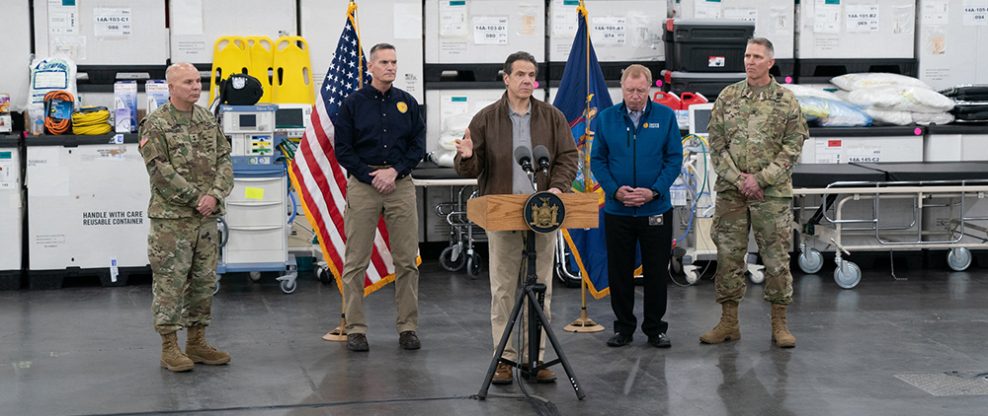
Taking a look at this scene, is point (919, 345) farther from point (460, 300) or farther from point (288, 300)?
point (288, 300)

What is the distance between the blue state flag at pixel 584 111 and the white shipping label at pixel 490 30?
2799 mm

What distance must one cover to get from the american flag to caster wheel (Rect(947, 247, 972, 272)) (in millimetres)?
5386

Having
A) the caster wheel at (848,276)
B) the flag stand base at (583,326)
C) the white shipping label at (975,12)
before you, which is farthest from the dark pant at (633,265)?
the white shipping label at (975,12)

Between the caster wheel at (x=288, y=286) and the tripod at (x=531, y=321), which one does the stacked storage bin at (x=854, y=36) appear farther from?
the tripod at (x=531, y=321)

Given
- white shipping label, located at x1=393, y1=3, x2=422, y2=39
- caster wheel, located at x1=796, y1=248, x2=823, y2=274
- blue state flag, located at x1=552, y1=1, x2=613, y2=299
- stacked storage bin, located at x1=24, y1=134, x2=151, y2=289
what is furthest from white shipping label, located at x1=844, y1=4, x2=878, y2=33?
stacked storage bin, located at x1=24, y1=134, x2=151, y2=289

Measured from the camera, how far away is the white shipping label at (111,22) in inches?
409

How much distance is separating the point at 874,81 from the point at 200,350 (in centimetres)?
683

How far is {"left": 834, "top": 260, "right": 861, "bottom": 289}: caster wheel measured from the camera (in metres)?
9.62

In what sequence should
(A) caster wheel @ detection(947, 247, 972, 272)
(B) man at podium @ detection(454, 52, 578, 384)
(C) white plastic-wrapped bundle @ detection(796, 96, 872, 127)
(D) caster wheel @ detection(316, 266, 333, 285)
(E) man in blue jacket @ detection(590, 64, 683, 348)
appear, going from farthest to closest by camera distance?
(C) white plastic-wrapped bundle @ detection(796, 96, 872, 127), (A) caster wheel @ detection(947, 247, 972, 272), (D) caster wheel @ detection(316, 266, 333, 285), (E) man in blue jacket @ detection(590, 64, 683, 348), (B) man at podium @ detection(454, 52, 578, 384)

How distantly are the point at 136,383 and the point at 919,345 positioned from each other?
458 cm

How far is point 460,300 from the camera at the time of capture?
9.21 meters

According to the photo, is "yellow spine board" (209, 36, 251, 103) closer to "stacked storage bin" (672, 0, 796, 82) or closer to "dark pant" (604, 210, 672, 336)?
"stacked storage bin" (672, 0, 796, 82)

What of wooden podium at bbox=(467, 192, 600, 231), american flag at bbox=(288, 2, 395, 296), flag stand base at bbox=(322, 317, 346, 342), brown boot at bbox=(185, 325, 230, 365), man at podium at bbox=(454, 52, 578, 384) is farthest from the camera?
american flag at bbox=(288, 2, 395, 296)

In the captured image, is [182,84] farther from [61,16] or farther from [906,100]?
[906,100]
